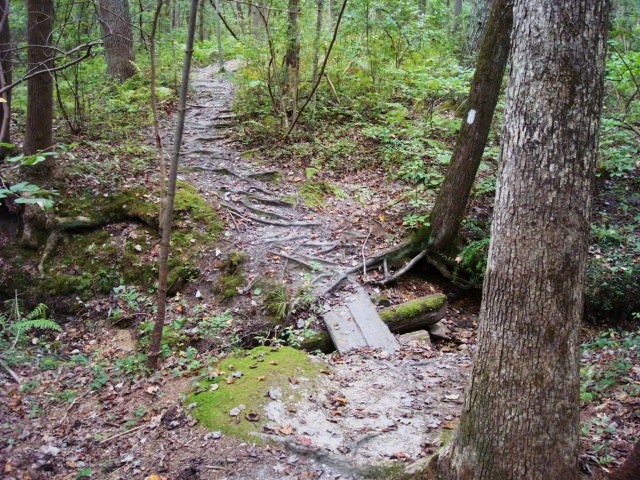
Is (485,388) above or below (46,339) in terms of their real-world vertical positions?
above

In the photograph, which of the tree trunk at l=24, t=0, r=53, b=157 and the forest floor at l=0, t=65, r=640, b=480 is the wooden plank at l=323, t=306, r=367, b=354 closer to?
the forest floor at l=0, t=65, r=640, b=480

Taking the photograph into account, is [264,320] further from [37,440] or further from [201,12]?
[201,12]

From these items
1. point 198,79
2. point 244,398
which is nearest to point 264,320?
point 244,398

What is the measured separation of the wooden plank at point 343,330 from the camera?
19.8ft

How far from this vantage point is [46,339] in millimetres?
6434

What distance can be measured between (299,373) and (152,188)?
17.4ft

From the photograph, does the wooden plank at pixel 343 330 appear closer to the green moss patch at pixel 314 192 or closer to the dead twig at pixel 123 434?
the dead twig at pixel 123 434

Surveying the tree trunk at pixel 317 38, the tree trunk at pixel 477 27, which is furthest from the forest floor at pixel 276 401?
the tree trunk at pixel 477 27

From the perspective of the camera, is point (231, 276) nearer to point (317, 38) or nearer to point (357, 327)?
point (357, 327)

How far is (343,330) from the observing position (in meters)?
6.27

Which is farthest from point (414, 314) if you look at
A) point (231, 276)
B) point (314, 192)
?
point (314, 192)

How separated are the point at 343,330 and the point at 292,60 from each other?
7.56 meters

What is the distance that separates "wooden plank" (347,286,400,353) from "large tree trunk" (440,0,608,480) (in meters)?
3.10

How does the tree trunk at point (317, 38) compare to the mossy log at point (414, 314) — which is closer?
the mossy log at point (414, 314)
